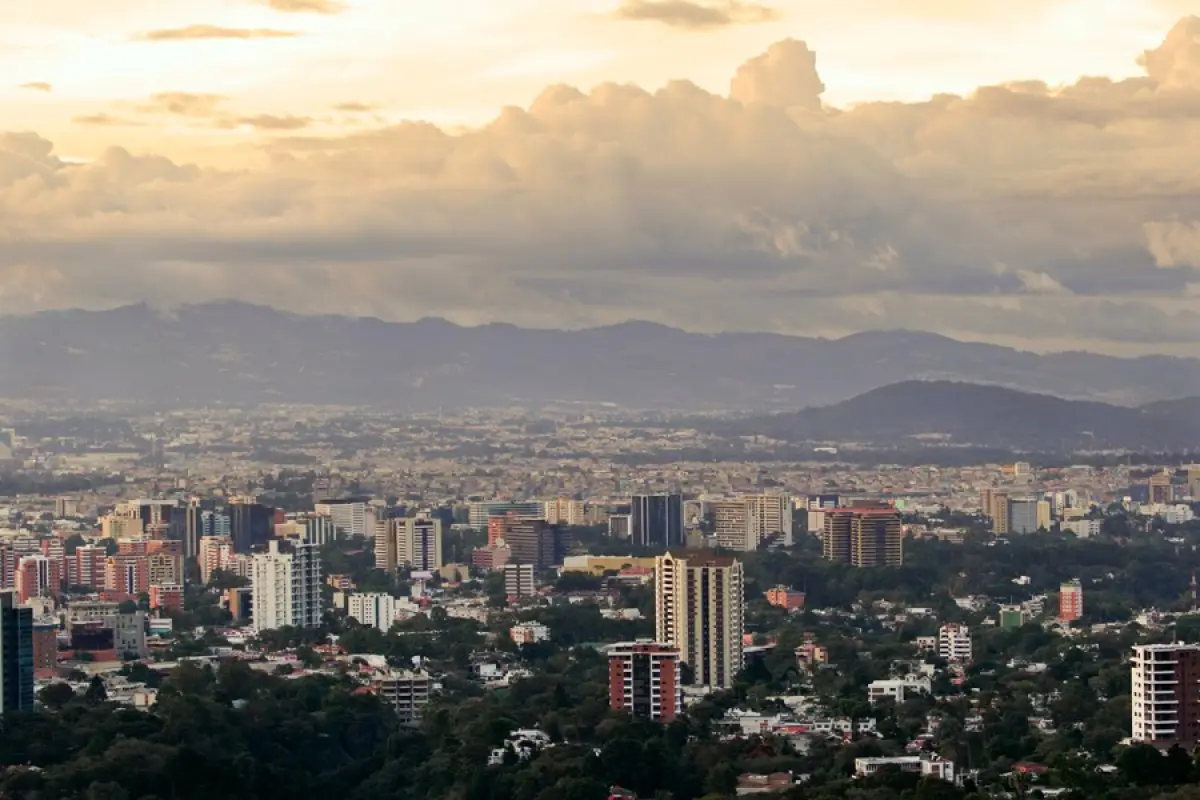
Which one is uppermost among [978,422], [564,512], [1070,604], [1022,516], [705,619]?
[978,422]

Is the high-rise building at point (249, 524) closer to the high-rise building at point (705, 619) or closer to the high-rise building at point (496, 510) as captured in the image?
the high-rise building at point (496, 510)

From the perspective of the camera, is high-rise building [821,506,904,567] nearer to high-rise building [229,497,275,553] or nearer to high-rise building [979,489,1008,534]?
high-rise building [979,489,1008,534]

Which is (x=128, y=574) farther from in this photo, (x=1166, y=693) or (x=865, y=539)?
(x=1166, y=693)

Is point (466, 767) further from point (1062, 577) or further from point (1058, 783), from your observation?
point (1062, 577)

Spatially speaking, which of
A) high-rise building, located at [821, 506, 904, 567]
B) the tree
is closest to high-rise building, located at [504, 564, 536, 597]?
high-rise building, located at [821, 506, 904, 567]

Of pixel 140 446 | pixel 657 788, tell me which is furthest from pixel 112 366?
pixel 657 788

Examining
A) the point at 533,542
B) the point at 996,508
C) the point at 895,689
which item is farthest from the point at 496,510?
the point at 895,689

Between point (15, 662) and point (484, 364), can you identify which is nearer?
point (15, 662)
